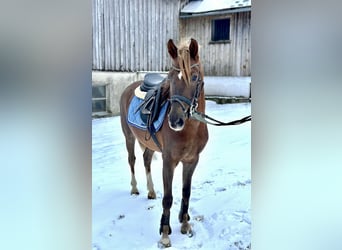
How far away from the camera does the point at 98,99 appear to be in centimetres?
83

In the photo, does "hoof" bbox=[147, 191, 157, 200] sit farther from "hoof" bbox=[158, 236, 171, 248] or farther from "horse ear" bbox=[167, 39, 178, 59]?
"horse ear" bbox=[167, 39, 178, 59]

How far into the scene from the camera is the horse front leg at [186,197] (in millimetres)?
883

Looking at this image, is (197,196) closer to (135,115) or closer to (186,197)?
(186,197)

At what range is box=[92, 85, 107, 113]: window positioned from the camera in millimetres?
825

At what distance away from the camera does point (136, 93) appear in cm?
93

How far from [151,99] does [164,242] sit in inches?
15.9

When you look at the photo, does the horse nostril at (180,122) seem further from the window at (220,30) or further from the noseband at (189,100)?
the window at (220,30)

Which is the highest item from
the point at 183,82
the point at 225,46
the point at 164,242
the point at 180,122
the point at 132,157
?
the point at 225,46

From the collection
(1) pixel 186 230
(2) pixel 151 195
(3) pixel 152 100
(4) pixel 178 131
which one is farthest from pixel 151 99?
(1) pixel 186 230

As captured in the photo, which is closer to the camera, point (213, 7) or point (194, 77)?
point (194, 77)

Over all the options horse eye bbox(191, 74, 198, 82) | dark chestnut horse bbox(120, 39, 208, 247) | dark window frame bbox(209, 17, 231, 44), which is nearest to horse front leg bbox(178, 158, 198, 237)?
dark chestnut horse bbox(120, 39, 208, 247)

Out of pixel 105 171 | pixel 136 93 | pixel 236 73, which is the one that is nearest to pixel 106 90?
pixel 136 93

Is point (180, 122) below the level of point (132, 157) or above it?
above
